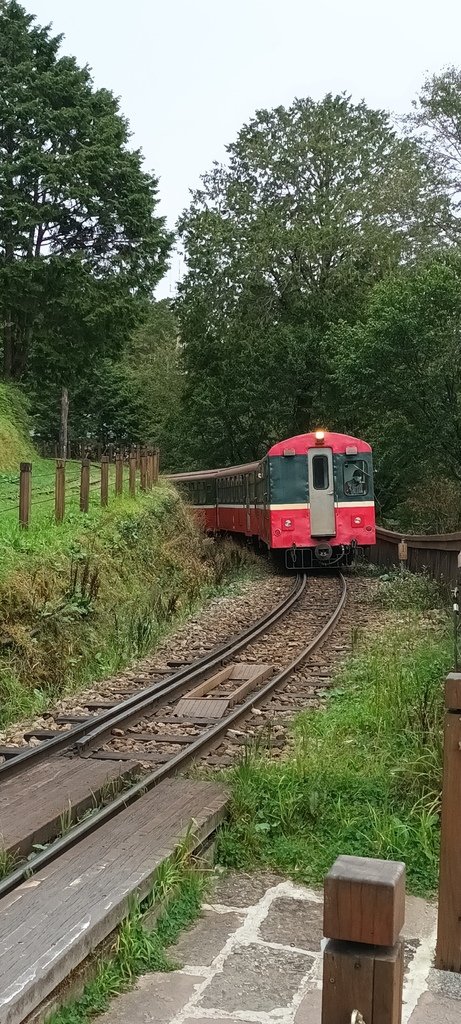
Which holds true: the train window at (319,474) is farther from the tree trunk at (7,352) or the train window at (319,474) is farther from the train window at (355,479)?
the tree trunk at (7,352)

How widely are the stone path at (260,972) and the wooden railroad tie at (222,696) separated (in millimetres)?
3498

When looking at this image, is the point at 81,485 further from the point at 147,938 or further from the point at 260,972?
the point at 260,972

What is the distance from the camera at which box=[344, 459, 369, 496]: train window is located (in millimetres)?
18594

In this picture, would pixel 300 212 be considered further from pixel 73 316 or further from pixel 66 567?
pixel 66 567

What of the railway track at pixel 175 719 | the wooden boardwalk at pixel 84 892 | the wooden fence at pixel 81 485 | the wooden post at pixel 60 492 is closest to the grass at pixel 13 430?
the wooden fence at pixel 81 485

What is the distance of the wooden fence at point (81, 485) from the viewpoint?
1088cm

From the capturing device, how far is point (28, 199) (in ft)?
75.0

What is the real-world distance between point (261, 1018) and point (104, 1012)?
1.86ft

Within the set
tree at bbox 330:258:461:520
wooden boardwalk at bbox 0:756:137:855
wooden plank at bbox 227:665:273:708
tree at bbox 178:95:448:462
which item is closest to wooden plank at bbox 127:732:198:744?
wooden boardwalk at bbox 0:756:137:855

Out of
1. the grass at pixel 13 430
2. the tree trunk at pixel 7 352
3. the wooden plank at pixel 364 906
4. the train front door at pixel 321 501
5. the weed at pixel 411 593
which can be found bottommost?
the weed at pixel 411 593

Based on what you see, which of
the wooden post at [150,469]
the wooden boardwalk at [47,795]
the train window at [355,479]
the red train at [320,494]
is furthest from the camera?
the wooden post at [150,469]

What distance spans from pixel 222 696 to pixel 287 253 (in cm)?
2595

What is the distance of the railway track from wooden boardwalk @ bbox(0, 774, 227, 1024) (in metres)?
0.17

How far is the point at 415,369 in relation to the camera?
67.7 ft
